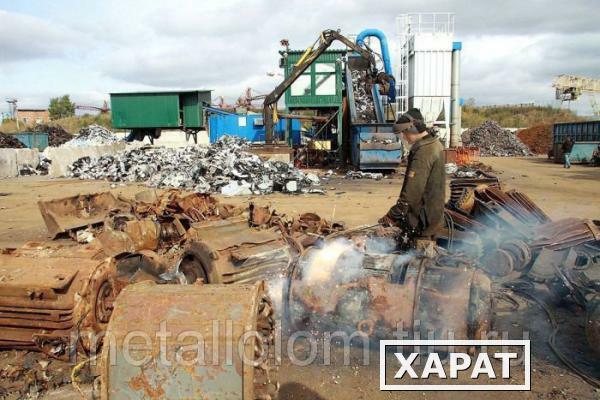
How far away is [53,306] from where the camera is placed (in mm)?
3221

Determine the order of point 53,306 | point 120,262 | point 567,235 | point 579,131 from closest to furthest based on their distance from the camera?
point 53,306 < point 120,262 < point 567,235 < point 579,131

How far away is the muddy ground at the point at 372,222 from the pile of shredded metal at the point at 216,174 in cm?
63

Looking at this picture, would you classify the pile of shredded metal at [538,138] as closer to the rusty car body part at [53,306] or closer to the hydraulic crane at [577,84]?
the hydraulic crane at [577,84]

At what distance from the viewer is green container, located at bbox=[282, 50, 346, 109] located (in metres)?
19.0

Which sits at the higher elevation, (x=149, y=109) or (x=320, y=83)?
(x=320, y=83)

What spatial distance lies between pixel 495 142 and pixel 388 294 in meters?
34.0

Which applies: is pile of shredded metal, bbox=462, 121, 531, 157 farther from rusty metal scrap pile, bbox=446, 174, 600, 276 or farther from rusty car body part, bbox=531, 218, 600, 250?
rusty car body part, bbox=531, 218, 600, 250

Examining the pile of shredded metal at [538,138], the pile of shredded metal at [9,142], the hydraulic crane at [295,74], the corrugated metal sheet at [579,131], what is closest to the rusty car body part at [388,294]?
the hydraulic crane at [295,74]

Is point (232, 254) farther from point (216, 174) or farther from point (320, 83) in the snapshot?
point (320, 83)

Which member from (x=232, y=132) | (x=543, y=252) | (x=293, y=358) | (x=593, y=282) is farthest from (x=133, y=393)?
Answer: (x=232, y=132)

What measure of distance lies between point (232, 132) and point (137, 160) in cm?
1036

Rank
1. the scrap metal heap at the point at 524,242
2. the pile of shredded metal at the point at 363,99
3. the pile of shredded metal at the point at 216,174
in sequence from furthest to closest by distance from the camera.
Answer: the pile of shredded metal at the point at 363,99 → the pile of shredded metal at the point at 216,174 → the scrap metal heap at the point at 524,242

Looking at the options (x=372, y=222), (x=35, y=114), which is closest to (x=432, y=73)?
(x=372, y=222)

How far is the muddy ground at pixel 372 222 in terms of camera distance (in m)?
3.16
